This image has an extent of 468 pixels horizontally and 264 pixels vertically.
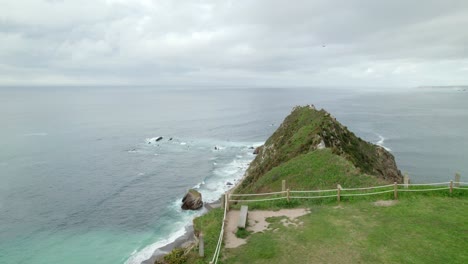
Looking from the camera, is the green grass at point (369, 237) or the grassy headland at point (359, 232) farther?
the grassy headland at point (359, 232)

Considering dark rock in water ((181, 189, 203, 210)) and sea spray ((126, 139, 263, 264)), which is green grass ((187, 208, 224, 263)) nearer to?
sea spray ((126, 139, 263, 264))

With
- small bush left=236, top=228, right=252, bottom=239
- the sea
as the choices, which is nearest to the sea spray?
the sea

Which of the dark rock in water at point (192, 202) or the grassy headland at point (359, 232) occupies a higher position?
the grassy headland at point (359, 232)

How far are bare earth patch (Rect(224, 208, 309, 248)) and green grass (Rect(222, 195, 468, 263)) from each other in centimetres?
59

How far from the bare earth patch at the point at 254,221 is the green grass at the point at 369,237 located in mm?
590

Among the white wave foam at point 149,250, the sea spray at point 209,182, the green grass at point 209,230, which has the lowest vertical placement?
the white wave foam at point 149,250

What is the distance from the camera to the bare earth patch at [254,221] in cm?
1911

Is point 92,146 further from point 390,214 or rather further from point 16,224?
point 390,214

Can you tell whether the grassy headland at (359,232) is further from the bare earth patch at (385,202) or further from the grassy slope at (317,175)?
the bare earth patch at (385,202)

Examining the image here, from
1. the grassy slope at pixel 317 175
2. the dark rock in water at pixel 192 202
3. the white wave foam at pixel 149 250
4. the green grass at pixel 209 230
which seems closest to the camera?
the green grass at pixel 209 230

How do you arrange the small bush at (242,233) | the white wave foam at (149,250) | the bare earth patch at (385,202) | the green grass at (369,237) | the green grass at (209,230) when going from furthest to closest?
1. the white wave foam at (149,250)
2. the bare earth patch at (385,202)
3. the small bush at (242,233)
4. the green grass at (209,230)
5. the green grass at (369,237)

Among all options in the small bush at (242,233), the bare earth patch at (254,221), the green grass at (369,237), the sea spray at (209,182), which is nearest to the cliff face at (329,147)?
the sea spray at (209,182)

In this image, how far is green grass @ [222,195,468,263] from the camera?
1648cm

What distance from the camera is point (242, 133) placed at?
4584 inches
